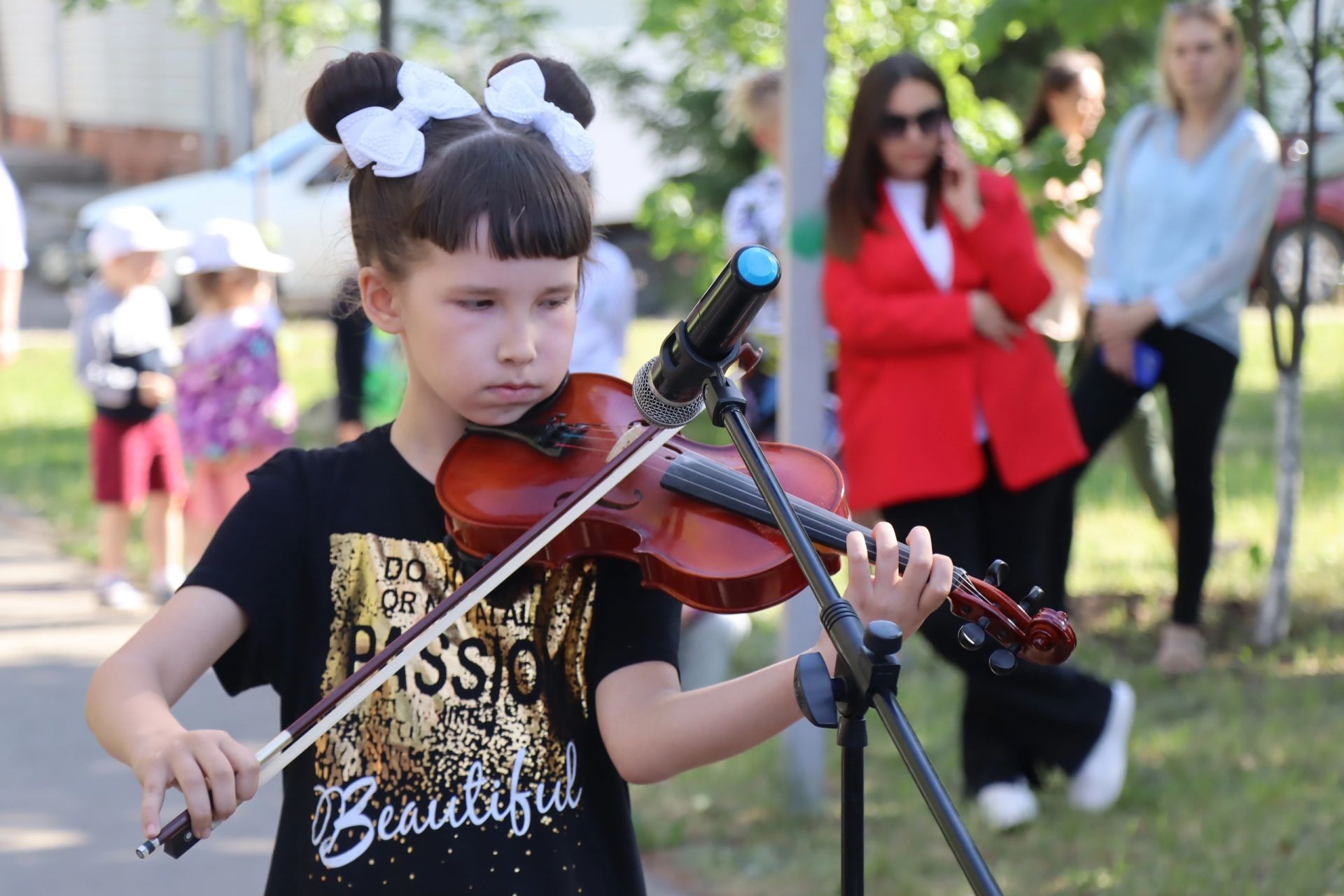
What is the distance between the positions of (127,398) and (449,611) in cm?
446

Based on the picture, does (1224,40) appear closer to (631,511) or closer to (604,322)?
(604,322)

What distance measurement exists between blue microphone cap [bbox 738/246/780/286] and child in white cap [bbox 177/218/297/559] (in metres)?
4.37

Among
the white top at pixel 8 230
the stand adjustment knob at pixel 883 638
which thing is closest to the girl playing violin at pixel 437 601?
the stand adjustment knob at pixel 883 638

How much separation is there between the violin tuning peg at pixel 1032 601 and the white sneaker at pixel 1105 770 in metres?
2.41

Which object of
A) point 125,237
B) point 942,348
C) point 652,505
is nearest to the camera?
point 652,505

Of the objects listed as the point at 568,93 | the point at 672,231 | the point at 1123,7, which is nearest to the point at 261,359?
the point at 672,231

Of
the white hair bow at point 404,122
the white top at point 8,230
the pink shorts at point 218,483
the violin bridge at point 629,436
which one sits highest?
the white hair bow at point 404,122

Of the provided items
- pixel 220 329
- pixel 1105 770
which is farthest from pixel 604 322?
pixel 1105 770

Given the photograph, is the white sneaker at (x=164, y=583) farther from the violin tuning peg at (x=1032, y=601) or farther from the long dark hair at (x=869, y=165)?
the violin tuning peg at (x=1032, y=601)

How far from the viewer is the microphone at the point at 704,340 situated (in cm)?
→ 123

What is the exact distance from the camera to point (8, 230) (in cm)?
491

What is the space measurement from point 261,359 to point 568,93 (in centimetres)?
384

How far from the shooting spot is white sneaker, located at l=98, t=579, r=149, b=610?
18.2ft

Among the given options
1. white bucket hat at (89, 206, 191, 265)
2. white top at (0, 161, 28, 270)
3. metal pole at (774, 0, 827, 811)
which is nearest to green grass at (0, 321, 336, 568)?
white bucket hat at (89, 206, 191, 265)
